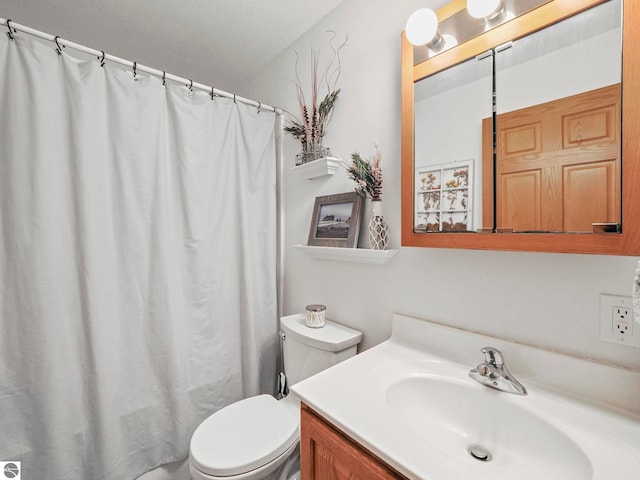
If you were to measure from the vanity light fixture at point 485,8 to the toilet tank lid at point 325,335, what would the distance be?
47.2 inches

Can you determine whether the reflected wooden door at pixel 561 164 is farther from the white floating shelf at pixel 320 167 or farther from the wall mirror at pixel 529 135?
the white floating shelf at pixel 320 167

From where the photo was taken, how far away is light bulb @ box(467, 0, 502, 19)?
814 mm

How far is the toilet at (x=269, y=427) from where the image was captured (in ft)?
3.31

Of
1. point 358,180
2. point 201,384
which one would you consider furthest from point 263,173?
point 201,384

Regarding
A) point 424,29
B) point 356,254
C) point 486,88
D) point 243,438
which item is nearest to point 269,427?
point 243,438

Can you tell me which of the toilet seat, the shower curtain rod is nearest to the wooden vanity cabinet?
the toilet seat

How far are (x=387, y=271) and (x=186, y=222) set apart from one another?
1011mm

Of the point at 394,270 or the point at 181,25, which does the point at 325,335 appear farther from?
the point at 181,25

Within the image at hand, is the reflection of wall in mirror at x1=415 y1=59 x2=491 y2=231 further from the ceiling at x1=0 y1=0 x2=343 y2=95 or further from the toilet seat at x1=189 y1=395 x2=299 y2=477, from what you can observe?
the toilet seat at x1=189 y1=395 x2=299 y2=477

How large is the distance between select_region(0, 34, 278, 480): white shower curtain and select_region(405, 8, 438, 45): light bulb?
1.01 m

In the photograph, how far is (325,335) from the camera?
4.18 feet

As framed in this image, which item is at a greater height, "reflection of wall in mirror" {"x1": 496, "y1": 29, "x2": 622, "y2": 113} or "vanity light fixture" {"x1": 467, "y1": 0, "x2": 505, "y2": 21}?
"vanity light fixture" {"x1": 467, "y1": 0, "x2": 505, "y2": 21}

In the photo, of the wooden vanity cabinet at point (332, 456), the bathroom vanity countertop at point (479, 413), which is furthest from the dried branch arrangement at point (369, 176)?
the wooden vanity cabinet at point (332, 456)

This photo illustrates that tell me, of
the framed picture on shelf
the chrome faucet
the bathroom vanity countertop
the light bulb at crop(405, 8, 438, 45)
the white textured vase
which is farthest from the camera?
the framed picture on shelf
